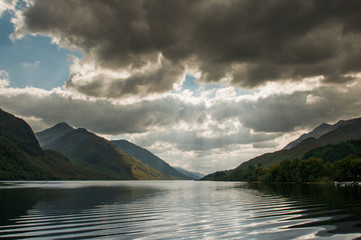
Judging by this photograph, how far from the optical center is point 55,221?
36031 mm

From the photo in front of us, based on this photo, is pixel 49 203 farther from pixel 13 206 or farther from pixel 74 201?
pixel 13 206

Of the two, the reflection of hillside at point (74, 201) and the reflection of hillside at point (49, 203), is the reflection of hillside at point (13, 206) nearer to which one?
the reflection of hillside at point (49, 203)

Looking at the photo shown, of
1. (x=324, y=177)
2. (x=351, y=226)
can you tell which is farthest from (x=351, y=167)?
(x=351, y=226)

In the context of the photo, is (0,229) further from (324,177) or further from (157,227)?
(324,177)

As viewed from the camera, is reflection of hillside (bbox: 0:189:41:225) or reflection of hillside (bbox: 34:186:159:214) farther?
reflection of hillside (bbox: 34:186:159:214)

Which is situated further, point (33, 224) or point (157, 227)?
point (33, 224)

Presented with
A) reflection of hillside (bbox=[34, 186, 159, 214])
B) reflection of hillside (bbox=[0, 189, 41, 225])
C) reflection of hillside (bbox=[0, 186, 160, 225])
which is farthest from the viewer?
reflection of hillside (bbox=[34, 186, 159, 214])

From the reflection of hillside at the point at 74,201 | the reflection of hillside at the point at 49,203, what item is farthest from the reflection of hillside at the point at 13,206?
the reflection of hillside at the point at 74,201

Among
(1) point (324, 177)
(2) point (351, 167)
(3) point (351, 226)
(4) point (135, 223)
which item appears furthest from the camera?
(1) point (324, 177)

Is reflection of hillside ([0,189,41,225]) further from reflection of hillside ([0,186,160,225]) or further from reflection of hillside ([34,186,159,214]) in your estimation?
reflection of hillside ([34,186,159,214])

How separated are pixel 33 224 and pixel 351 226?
35436 millimetres

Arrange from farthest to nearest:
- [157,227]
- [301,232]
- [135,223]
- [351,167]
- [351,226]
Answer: [351,167]
[135,223]
[157,227]
[351,226]
[301,232]

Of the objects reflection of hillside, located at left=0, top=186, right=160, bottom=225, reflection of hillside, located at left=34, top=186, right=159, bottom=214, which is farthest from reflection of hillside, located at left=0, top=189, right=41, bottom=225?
reflection of hillside, located at left=34, top=186, right=159, bottom=214

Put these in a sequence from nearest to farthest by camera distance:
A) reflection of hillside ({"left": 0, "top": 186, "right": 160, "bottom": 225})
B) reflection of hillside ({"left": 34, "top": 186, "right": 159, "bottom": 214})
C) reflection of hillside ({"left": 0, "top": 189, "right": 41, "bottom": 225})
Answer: reflection of hillside ({"left": 0, "top": 189, "right": 41, "bottom": 225})
reflection of hillside ({"left": 0, "top": 186, "right": 160, "bottom": 225})
reflection of hillside ({"left": 34, "top": 186, "right": 159, "bottom": 214})
